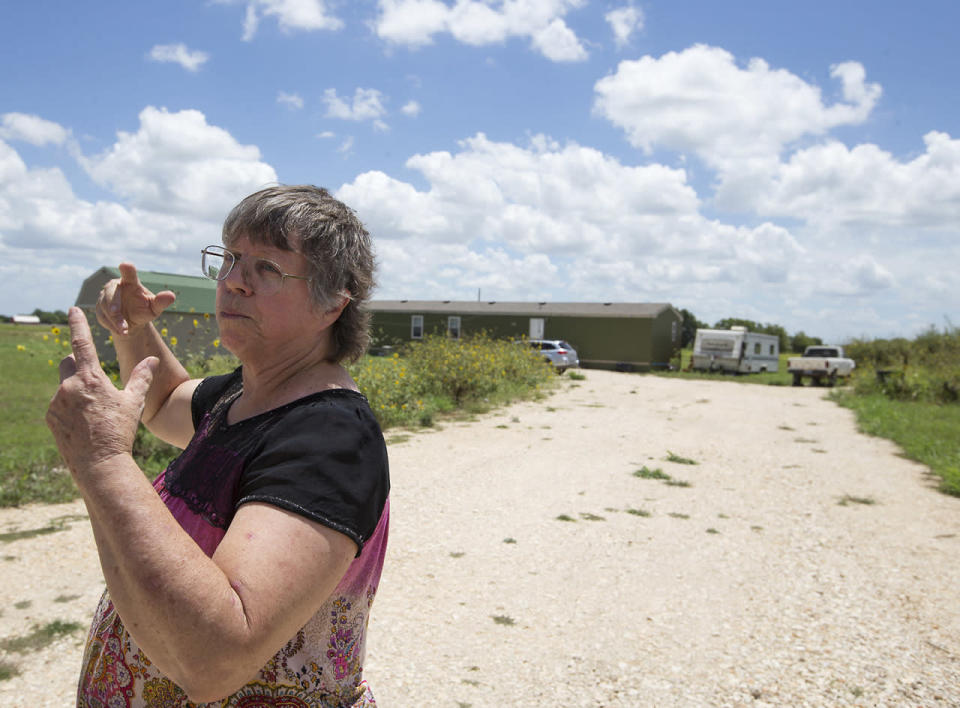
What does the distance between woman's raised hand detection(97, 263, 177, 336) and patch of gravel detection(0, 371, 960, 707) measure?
2.22m

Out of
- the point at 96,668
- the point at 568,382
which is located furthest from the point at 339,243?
the point at 568,382

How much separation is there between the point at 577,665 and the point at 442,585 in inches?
47.9

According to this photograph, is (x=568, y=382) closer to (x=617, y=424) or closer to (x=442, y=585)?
(x=617, y=424)

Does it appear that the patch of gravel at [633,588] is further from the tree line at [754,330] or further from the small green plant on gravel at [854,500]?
the tree line at [754,330]

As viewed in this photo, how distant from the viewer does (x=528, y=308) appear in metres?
34.9

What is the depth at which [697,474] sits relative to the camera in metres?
8.25

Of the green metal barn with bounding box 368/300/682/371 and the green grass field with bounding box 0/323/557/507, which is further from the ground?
Answer: the green metal barn with bounding box 368/300/682/371

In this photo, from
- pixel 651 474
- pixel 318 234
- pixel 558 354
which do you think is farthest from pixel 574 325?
pixel 318 234

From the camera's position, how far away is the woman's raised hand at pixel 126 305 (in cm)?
173

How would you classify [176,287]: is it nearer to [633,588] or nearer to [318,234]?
[633,588]

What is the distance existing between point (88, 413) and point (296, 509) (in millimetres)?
356

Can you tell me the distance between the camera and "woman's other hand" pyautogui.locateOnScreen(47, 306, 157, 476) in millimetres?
1066

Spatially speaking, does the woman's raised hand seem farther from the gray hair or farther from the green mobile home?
the green mobile home

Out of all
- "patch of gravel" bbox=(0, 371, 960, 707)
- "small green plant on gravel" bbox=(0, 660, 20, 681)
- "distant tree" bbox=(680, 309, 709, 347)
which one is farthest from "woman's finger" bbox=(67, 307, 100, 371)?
"distant tree" bbox=(680, 309, 709, 347)
